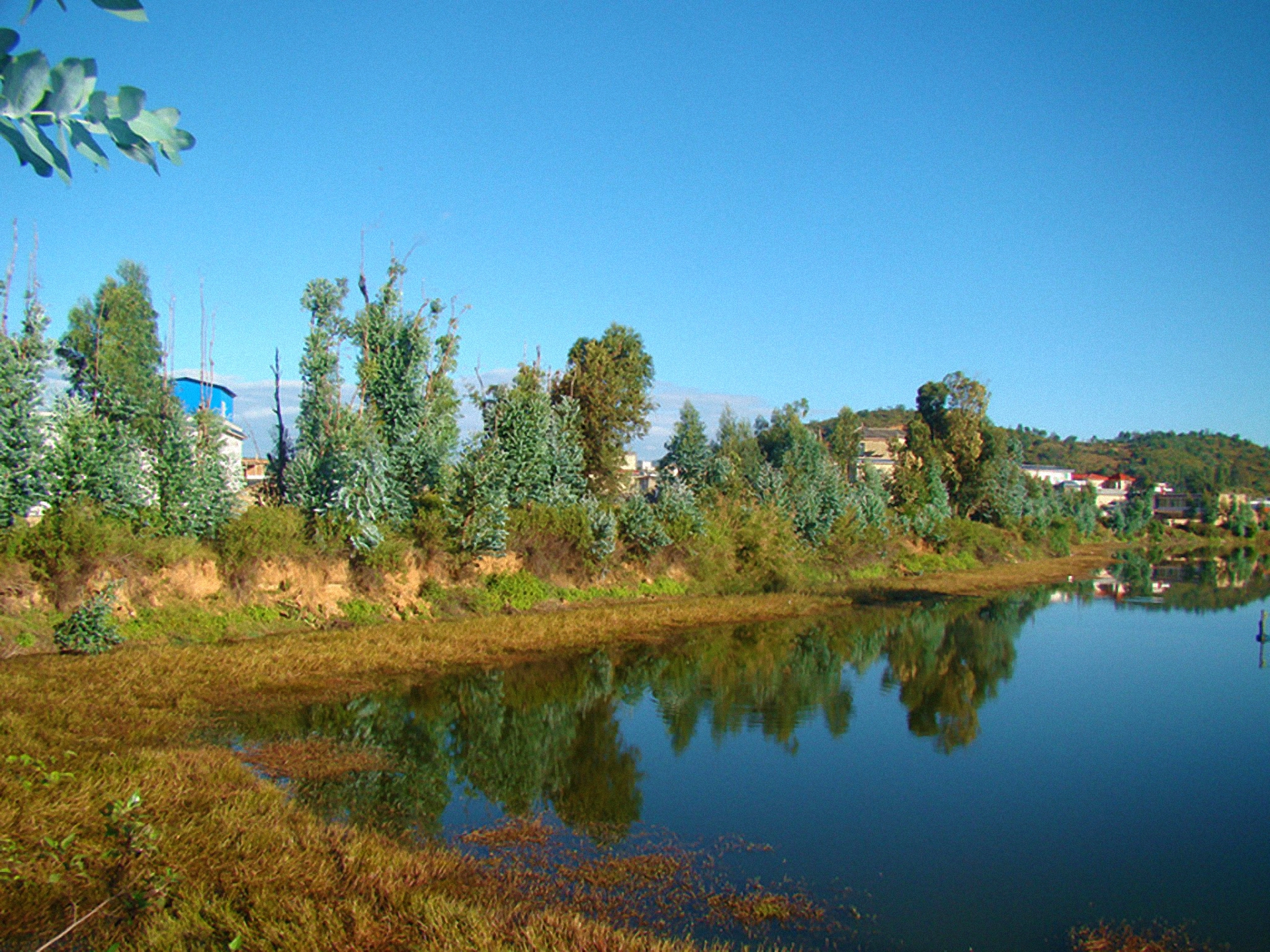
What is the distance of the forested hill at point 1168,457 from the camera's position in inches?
5758

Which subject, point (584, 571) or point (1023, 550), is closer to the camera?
point (584, 571)

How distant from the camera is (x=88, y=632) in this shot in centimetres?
1590

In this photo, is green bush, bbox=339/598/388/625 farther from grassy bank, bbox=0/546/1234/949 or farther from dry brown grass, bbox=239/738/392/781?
dry brown grass, bbox=239/738/392/781

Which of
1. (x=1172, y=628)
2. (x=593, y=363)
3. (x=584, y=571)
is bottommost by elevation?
(x=1172, y=628)

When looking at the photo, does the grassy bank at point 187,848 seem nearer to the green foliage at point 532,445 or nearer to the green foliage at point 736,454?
the green foliage at point 532,445

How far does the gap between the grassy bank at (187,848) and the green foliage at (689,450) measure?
29.5 meters

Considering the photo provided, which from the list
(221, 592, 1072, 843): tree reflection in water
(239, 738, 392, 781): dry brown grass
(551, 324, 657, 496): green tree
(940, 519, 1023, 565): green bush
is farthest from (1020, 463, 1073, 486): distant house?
(239, 738, 392, 781): dry brown grass

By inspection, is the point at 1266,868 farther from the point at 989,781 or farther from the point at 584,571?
the point at 584,571

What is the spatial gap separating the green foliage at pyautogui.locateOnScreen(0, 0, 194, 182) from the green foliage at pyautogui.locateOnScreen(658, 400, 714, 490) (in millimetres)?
40943

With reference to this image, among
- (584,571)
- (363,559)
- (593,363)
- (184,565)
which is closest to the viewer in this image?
(184,565)

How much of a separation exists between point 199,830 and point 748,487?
3235 cm

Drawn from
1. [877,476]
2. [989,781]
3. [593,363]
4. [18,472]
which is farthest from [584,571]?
[877,476]

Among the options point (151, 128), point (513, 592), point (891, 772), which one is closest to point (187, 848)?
point (151, 128)

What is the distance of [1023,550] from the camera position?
6131cm
